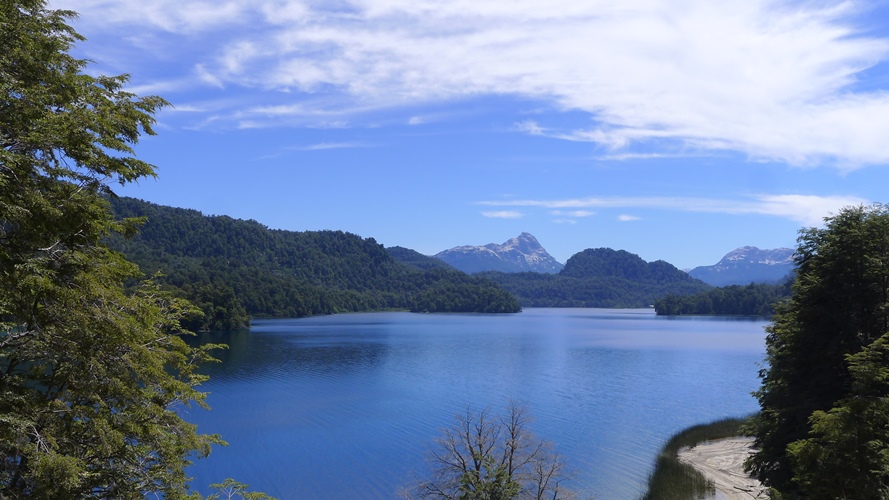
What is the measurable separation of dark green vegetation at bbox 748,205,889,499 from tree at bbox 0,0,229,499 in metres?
17.5

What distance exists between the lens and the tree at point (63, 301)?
8328 mm

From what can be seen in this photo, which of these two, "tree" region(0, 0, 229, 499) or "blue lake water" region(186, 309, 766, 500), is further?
"blue lake water" region(186, 309, 766, 500)

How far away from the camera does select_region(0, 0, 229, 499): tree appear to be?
27.3 feet

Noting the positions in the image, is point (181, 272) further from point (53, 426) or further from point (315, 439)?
point (53, 426)

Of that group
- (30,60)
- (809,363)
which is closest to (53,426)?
(30,60)

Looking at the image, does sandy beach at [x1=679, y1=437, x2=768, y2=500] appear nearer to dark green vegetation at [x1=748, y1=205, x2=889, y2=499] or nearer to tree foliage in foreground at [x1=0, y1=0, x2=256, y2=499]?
dark green vegetation at [x1=748, y1=205, x2=889, y2=499]

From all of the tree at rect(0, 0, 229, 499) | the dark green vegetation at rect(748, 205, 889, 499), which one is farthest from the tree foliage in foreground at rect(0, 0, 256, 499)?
the dark green vegetation at rect(748, 205, 889, 499)

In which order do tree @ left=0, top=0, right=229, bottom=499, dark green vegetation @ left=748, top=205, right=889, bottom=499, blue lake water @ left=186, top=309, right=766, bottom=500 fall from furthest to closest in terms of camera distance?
blue lake water @ left=186, top=309, right=766, bottom=500 < dark green vegetation @ left=748, top=205, right=889, bottom=499 < tree @ left=0, top=0, right=229, bottom=499

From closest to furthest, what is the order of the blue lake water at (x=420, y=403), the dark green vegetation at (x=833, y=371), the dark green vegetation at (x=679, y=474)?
the dark green vegetation at (x=833, y=371), the dark green vegetation at (x=679, y=474), the blue lake water at (x=420, y=403)

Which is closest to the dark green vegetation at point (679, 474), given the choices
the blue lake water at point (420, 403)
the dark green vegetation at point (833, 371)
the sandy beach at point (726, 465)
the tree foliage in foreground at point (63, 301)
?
the sandy beach at point (726, 465)

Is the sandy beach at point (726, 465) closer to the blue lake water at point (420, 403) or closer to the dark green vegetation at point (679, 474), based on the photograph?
the dark green vegetation at point (679, 474)

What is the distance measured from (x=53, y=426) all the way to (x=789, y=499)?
809 inches

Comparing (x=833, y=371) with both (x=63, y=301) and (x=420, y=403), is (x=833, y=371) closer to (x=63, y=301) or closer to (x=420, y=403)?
(x=63, y=301)

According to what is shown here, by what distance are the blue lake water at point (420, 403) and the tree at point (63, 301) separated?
20636 mm
